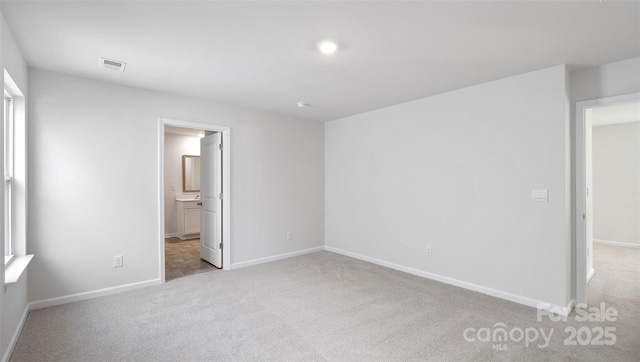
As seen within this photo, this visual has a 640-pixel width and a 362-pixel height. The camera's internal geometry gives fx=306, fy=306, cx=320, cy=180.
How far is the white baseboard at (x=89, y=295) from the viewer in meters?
3.04

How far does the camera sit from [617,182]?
6.13 metres

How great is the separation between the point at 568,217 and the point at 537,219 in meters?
0.25

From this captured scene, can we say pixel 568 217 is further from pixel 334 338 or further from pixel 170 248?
pixel 170 248

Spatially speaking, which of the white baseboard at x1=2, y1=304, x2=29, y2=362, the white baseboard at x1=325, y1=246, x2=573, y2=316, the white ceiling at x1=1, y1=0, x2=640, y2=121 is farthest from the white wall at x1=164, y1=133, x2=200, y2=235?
the white baseboard at x1=325, y1=246, x2=573, y2=316

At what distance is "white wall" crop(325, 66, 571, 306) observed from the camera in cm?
301

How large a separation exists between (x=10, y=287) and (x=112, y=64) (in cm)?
201

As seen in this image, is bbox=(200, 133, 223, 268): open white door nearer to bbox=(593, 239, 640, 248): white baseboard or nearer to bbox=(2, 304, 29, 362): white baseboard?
bbox=(2, 304, 29, 362): white baseboard

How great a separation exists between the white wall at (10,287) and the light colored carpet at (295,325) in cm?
16

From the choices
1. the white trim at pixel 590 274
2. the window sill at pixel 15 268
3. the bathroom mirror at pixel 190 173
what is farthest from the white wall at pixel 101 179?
the white trim at pixel 590 274

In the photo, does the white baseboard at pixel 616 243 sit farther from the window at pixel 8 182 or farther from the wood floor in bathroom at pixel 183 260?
the window at pixel 8 182

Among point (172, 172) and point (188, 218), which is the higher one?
point (172, 172)

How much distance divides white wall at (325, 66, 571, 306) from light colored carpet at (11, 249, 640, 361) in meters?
0.39

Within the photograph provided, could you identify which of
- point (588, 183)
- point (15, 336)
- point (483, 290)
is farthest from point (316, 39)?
point (588, 183)

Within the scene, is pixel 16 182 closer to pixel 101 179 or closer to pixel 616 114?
pixel 101 179
